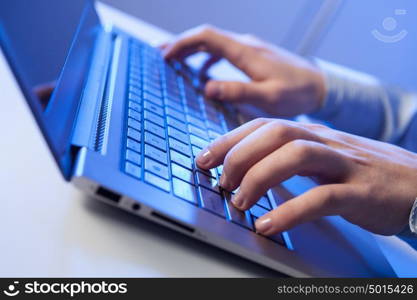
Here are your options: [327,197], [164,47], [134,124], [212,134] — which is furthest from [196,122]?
[164,47]

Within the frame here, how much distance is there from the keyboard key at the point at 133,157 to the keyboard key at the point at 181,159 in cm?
4

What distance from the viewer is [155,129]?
479 millimetres

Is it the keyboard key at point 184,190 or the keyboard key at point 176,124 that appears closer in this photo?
the keyboard key at point 184,190

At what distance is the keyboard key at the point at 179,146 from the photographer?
0.46m

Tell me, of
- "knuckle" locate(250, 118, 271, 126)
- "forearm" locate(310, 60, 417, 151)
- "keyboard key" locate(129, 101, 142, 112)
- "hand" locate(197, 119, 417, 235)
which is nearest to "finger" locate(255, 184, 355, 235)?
"hand" locate(197, 119, 417, 235)

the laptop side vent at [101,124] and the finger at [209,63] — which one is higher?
the laptop side vent at [101,124]

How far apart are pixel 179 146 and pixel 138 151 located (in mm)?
70

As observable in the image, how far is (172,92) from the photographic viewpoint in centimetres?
Answer: 66

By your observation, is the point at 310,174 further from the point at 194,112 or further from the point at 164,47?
the point at 164,47

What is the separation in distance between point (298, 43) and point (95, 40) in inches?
55.2

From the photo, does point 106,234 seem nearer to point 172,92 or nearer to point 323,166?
point 323,166

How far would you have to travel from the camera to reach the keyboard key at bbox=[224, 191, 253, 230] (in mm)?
385

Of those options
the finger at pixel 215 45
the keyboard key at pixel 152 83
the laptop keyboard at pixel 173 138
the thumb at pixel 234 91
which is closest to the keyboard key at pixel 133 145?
the laptop keyboard at pixel 173 138

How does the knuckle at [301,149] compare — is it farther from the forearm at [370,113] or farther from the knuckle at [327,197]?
the forearm at [370,113]
